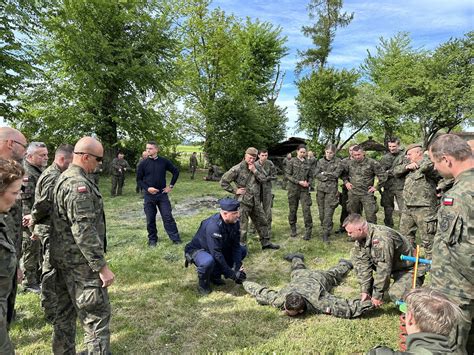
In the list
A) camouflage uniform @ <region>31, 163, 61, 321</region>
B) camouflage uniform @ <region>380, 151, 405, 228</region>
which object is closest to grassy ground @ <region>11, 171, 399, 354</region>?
camouflage uniform @ <region>31, 163, 61, 321</region>

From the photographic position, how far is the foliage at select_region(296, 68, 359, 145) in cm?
2836

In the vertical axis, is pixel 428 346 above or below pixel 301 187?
below

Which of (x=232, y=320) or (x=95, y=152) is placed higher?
(x=95, y=152)

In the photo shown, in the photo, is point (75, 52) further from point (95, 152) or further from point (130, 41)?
point (95, 152)

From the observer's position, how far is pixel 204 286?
17.4 feet

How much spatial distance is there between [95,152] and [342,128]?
Answer: 3012 cm

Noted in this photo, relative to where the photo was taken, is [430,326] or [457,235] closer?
[430,326]

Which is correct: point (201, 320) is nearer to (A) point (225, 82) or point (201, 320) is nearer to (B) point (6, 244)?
(B) point (6, 244)

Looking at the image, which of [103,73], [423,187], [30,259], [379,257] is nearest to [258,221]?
[423,187]

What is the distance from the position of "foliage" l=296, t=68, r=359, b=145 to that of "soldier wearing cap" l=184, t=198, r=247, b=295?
82.5ft

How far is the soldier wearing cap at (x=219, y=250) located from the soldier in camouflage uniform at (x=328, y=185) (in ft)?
11.0

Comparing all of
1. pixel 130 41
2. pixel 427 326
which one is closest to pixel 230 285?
pixel 427 326

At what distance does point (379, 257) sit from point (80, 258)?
3.58 m

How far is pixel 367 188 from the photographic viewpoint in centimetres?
788
